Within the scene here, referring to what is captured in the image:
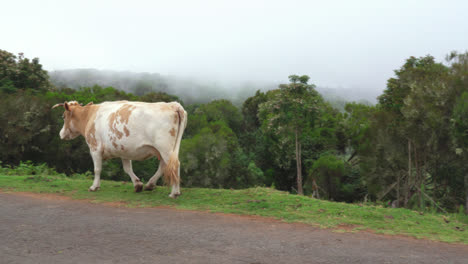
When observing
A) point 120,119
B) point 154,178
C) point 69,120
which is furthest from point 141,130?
point 69,120

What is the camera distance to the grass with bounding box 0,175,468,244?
5.26 meters

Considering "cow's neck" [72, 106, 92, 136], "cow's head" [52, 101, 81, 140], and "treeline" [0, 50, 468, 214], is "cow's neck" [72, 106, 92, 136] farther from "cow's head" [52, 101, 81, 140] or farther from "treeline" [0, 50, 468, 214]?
"treeline" [0, 50, 468, 214]

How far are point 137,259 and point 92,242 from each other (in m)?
0.96

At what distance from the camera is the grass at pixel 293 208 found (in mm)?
5263

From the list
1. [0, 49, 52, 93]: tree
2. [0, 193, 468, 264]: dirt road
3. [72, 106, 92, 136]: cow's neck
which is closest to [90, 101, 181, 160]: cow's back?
[72, 106, 92, 136]: cow's neck

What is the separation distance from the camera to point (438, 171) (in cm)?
2162

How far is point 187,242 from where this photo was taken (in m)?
4.35

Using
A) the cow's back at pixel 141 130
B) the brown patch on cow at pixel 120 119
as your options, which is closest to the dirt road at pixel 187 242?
the cow's back at pixel 141 130

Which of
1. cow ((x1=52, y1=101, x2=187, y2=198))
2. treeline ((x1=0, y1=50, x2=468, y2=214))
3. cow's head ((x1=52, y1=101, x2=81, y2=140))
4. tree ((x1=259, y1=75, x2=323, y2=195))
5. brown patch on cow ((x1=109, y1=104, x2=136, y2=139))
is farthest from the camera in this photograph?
tree ((x1=259, y1=75, x2=323, y2=195))

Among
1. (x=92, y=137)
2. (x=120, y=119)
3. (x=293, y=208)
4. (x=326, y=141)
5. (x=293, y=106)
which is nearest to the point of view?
(x=293, y=208)

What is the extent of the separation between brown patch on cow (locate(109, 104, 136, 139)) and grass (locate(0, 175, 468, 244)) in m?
1.44

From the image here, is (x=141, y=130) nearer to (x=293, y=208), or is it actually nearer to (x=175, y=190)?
(x=175, y=190)

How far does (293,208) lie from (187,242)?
267cm

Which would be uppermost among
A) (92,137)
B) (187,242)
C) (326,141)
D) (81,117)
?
(81,117)
